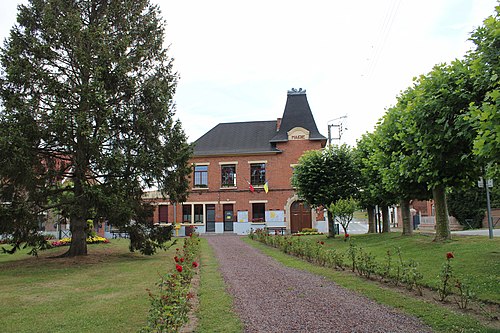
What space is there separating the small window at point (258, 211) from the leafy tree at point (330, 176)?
43.5 ft

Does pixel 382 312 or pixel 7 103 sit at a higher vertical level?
pixel 7 103

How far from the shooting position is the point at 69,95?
631 inches

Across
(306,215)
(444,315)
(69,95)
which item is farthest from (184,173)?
(306,215)

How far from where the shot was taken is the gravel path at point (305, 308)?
612 cm

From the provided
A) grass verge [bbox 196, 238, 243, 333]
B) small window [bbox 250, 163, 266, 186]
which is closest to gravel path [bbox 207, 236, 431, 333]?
grass verge [bbox 196, 238, 243, 333]

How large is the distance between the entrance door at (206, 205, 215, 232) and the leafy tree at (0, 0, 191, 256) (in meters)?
21.0

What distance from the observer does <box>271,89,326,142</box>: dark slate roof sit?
129 feet

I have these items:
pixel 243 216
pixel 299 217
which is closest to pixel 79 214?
pixel 243 216

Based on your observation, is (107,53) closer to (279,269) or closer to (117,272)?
(117,272)

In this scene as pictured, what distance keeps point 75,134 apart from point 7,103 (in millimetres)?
2576

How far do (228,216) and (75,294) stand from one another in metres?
29.5

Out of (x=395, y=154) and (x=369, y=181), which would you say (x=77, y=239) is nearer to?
(x=395, y=154)

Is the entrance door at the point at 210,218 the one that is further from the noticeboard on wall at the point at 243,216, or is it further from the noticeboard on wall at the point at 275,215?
the noticeboard on wall at the point at 275,215

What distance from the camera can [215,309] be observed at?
740 centimetres
